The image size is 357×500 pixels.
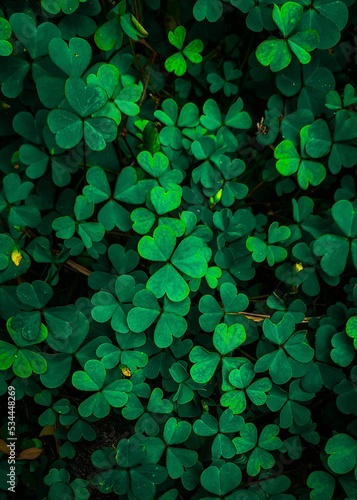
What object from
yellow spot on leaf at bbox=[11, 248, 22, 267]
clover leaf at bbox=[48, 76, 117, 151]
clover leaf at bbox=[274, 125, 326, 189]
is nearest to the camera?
clover leaf at bbox=[48, 76, 117, 151]

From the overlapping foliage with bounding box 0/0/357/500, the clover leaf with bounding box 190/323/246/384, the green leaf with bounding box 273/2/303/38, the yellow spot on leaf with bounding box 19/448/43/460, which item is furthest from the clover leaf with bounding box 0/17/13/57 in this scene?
the yellow spot on leaf with bounding box 19/448/43/460

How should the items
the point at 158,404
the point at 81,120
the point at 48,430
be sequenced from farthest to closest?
the point at 48,430 → the point at 158,404 → the point at 81,120

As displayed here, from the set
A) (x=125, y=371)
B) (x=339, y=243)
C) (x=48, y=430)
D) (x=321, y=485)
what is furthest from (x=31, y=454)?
(x=339, y=243)

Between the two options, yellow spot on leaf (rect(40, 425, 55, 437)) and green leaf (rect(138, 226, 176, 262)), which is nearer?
green leaf (rect(138, 226, 176, 262))

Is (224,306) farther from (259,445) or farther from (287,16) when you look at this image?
(287,16)

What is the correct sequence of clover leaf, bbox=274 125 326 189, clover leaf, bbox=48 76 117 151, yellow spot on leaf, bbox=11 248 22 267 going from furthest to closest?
clover leaf, bbox=274 125 326 189, yellow spot on leaf, bbox=11 248 22 267, clover leaf, bbox=48 76 117 151

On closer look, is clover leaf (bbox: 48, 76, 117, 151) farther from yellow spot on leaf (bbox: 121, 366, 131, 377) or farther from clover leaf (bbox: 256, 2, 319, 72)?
yellow spot on leaf (bbox: 121, 366, 131, 377)

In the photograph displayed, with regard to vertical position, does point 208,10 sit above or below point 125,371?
above

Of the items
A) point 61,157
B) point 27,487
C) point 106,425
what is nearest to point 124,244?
point 61,157
